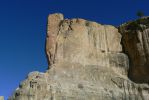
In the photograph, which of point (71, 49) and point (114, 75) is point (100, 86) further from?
point (71, 49)

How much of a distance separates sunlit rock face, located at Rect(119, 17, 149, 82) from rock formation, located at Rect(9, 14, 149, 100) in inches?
21.9

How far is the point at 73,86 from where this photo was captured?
36938 millimetres

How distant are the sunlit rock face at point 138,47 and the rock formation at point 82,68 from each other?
1.82 feet

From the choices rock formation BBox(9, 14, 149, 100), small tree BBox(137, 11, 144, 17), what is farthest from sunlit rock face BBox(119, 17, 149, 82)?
small tree BBox(137, 11, 144, 17)

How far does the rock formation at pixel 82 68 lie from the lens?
35.0 m

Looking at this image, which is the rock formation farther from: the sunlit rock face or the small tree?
the small tree

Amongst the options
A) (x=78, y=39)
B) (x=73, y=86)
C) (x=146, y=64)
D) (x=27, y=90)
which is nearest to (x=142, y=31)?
(x=146, y=64)

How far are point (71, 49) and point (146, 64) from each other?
383 inches

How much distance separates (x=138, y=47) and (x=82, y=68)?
8.29 m

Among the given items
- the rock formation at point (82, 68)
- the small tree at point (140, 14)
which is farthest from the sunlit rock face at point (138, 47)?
the small tree at point (140, 14)

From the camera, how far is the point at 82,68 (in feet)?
132

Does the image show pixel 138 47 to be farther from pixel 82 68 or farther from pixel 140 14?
pixel 140 14

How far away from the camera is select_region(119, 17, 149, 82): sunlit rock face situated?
41.8m

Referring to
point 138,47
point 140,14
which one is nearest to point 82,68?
point 138,47
